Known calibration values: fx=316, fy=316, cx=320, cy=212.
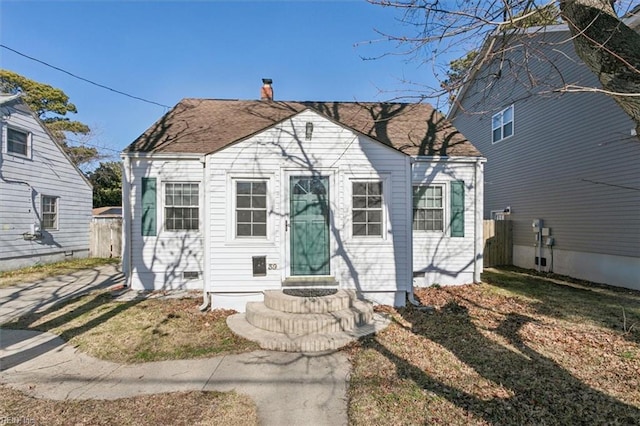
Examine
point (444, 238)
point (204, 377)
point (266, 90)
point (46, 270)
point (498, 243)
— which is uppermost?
point (266, 90)

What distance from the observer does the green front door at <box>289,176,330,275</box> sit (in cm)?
656

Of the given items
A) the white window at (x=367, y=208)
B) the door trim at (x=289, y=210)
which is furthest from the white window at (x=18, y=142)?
the white window at (x=367, y=208)

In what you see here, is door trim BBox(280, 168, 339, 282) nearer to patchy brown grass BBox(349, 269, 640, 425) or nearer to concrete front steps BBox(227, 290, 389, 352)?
concrete front steps BBox(227, 290, 389, 352)

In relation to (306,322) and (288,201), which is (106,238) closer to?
(288,201)

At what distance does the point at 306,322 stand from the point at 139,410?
2.43 metres

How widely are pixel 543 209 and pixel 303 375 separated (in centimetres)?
1090

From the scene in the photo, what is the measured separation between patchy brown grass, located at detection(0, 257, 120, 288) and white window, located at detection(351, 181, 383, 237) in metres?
9.70

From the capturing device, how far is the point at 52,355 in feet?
14.6

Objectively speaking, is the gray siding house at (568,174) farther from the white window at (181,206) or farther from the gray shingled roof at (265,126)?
the white window at (181,206)

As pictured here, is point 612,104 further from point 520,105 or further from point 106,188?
point 106,188

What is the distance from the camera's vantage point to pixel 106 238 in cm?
1423

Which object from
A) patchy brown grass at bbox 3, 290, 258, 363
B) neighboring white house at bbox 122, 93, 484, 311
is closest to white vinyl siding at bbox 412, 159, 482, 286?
neighboring white house at bbox 122, 93, 484, 311

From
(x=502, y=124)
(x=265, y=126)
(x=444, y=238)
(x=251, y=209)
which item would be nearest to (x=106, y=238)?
(x=265, y=126)

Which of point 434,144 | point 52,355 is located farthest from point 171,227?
point 434,144
